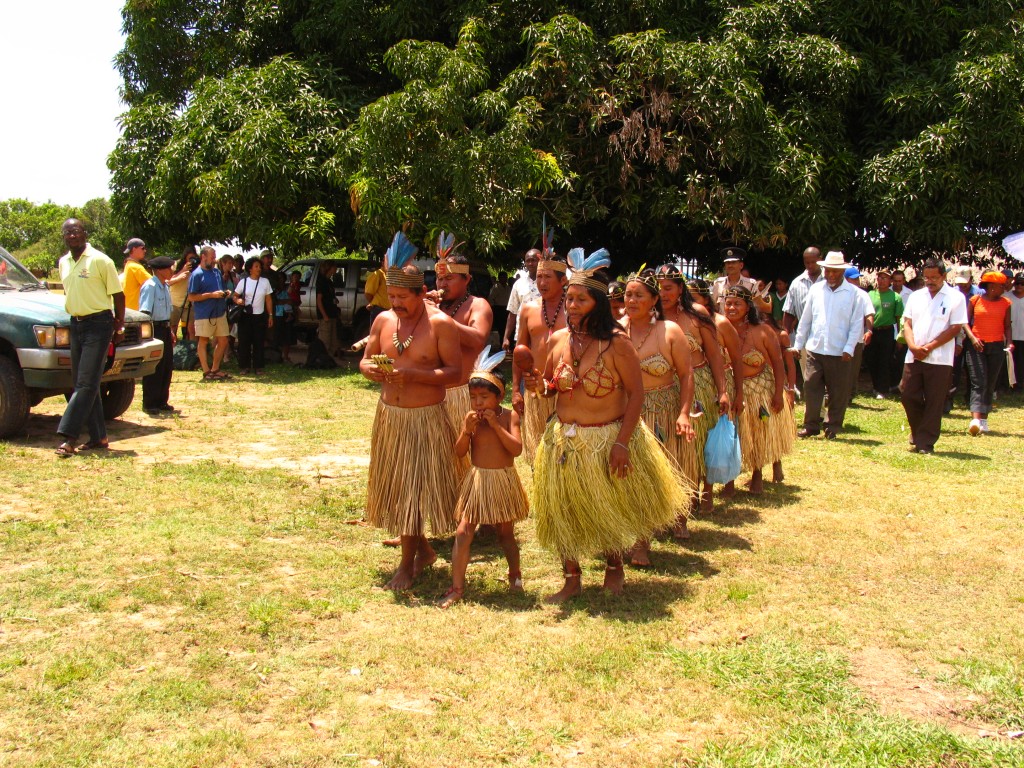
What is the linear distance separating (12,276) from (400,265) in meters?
6.36

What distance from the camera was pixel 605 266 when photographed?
201 inches

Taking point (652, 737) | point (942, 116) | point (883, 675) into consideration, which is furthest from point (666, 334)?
point (942, 116)

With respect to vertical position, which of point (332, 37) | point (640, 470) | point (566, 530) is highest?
point (332, 37)

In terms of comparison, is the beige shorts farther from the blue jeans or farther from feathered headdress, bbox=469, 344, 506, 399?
feathered headdress, bbox=469, 344, 506, 399

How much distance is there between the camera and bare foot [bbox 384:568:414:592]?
5.36 metres

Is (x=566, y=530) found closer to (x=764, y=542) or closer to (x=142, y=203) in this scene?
(x=764, y=542)

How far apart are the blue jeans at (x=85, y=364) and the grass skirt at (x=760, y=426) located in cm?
551

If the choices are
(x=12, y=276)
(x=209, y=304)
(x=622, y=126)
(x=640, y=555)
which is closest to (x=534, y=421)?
(x=640, y=555)

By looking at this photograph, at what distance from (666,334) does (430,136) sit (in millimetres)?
7528

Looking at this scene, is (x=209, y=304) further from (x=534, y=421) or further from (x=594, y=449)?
(x=594, y=449)

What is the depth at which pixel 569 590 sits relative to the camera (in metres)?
5.23

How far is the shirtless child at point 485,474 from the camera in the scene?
5.08 metres

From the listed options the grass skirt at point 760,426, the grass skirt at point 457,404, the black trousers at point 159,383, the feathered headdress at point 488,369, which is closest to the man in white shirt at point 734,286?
the grass skirt at point 760,426

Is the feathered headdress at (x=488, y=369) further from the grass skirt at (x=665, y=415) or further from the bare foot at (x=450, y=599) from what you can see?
the grass skirt at (x=665, y=415)
